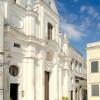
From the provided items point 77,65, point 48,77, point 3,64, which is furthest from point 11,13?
point 77,65

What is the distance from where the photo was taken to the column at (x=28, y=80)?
30281 mm

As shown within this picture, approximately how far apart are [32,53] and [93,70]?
6411mm

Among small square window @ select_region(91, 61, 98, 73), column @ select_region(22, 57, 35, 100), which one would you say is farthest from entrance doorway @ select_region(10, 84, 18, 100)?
small square window @ select_region(91, 61, 98, 73)

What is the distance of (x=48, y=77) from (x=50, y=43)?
4250 millimetres

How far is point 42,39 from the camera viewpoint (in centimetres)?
3284

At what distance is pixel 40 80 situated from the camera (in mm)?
32156

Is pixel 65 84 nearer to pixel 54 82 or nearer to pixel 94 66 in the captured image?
pixel 54 82

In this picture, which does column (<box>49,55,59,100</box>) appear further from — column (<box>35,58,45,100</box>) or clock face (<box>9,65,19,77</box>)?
clock face (<box>9,65,19,77</box>)

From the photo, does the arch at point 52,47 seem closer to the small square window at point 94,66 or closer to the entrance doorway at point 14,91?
the small square window at point 94,66

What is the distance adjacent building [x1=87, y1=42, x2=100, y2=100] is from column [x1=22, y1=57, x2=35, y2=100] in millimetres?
5691

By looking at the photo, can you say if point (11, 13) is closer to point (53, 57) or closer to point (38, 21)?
point (38, 21)

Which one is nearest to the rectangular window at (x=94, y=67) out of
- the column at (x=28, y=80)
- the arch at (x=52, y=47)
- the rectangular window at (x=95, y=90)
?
the rectangular window at (x=95, y=90)

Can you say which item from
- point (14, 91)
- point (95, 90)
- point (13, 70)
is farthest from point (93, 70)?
point (14, 91)

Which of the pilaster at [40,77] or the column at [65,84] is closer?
the pilaster at [40,77]
